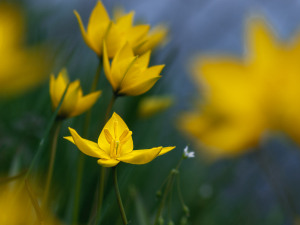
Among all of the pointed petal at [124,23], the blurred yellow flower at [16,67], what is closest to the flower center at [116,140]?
the pointed petal at [124,23]

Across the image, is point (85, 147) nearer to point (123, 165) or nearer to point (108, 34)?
point (108, 34)

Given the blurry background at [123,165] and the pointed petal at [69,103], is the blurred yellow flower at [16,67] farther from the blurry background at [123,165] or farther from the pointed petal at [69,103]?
the pointed petal at [69,103]

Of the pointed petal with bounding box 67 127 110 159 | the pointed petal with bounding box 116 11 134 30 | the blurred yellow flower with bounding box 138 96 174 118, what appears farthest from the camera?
the blurred yellow flower with bounding box 138 96 174 118

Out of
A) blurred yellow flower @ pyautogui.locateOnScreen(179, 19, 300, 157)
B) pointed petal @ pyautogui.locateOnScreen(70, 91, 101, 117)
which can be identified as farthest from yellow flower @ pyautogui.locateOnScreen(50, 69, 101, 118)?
blurred yellow flower @ pyautogui.locateOnScreen(179, 19, 300, 157)

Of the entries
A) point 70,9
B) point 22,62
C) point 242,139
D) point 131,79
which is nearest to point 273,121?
point 242,139

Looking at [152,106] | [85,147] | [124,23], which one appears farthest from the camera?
[152,106]

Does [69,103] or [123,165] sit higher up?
[69,103]

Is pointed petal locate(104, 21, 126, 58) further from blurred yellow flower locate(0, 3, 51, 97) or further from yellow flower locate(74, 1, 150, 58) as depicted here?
blurred yellow flower locate(0, 3, 51, 97)

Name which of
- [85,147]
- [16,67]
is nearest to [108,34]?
[85,147]
